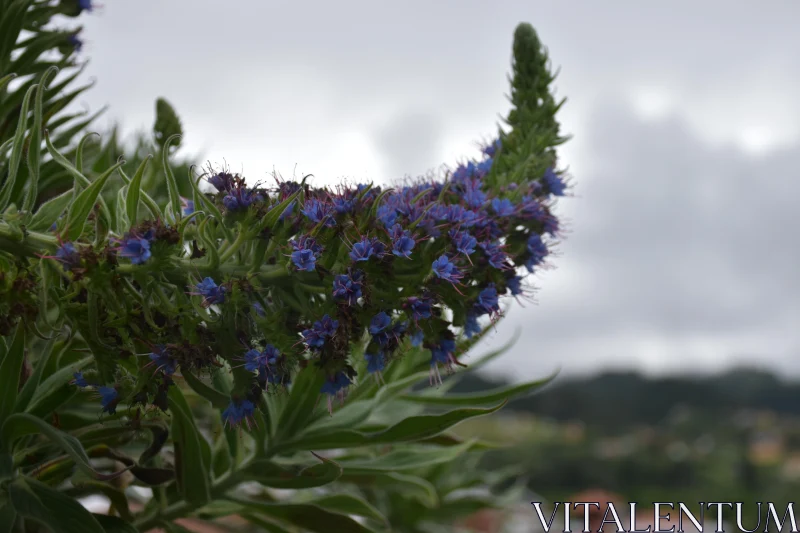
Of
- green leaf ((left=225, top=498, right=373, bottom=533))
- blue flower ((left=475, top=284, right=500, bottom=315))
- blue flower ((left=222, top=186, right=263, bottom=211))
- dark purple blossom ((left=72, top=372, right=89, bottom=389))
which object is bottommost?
green leaf ((left=225, top=498, right=373, bottom=533))

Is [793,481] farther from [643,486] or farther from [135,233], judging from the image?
[135,233]

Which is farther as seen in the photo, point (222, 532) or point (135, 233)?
point (222, 532)

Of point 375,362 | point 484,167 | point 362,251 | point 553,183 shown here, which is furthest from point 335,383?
point 553,183

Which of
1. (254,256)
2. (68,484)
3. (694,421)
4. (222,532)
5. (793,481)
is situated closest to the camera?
(254,256)

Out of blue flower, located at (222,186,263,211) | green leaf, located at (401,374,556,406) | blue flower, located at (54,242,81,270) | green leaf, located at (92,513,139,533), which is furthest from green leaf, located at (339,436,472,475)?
blue flower, located at (54,242,81,270)

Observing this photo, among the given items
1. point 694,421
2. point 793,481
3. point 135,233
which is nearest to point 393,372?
point 135,233

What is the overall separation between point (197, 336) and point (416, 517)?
239 cm

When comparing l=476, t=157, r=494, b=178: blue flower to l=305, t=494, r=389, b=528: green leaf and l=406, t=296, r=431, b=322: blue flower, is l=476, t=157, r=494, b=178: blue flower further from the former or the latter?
l=305, t=494, r=389, b=528: green leaf

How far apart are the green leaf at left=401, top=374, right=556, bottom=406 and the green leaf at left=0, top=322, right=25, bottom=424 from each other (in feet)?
3.75

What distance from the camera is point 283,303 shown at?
160 centimetres

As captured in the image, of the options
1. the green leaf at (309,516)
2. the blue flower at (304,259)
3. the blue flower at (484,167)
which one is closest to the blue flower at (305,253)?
the blue flower at (304,259)

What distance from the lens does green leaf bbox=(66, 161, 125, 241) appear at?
150 centimetres

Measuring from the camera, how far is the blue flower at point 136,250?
1424 millimetres

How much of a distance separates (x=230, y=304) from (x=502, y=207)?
0.70 m
